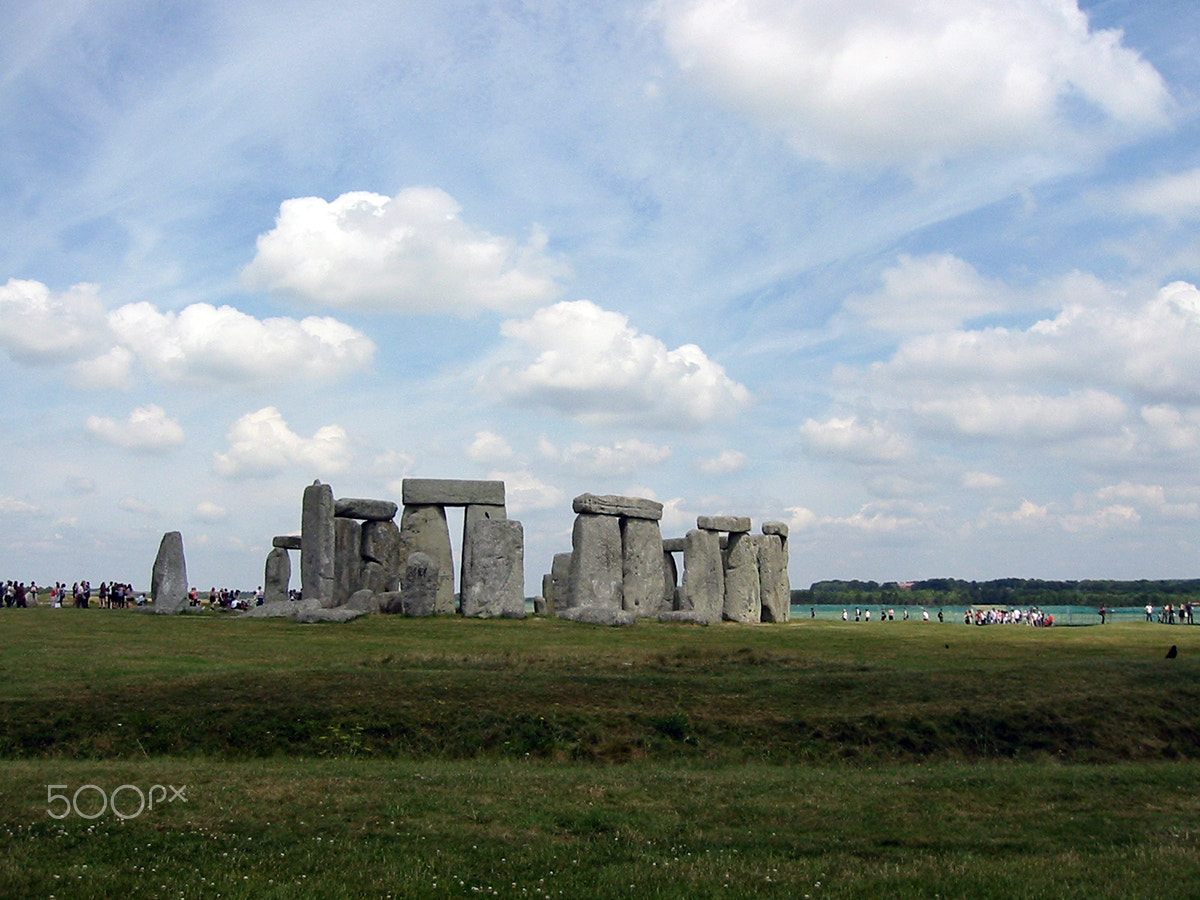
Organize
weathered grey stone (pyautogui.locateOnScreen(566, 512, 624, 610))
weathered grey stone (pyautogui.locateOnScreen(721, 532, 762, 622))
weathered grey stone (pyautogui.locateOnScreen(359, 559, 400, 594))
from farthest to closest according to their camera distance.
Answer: weathered grey stone (pyautogui.locateOnScreen(721, 532, 762, 622)), weathered grey stone (pyautogui.locateOnScreen(359, 559, 400, 594)), weathered grey stone (pyautogui.locateOnScreen(566, 512, 624, 610))

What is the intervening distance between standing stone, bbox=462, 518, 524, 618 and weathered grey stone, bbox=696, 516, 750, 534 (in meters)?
7.79

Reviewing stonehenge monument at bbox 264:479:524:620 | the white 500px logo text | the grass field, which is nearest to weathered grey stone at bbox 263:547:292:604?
stonehenge monument at bbox 264:479:524:620

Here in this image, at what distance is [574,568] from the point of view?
36594 mm

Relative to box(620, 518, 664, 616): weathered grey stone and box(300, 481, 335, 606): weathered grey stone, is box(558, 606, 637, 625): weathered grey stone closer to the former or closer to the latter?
box(620, 518, 664, 616): weathered grey stone

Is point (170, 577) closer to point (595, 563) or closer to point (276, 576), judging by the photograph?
point (276, 576)

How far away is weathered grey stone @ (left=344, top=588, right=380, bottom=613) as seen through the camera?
33.1m

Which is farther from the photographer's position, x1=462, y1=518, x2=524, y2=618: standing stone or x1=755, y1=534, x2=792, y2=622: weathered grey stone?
x1=755, y1=534, x2=792, y2=622: weathered grey stone

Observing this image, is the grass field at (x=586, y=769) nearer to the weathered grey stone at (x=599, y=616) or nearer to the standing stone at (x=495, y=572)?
the weathered grey stone at (x=599, y=616)

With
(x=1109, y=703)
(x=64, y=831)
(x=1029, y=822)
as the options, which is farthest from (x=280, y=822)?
(x=1109, y=703)

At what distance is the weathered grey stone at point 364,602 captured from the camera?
33062 mm

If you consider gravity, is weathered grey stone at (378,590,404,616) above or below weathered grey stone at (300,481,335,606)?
below

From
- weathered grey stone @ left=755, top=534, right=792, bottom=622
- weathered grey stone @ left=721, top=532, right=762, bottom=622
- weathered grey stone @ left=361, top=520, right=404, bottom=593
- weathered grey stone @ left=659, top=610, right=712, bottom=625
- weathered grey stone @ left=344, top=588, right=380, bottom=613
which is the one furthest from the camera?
weathered grey stone @ left=755, top=534, right=792, bottom=622

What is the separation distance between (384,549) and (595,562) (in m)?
7.38

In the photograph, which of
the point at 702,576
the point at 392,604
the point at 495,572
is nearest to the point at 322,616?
the point at 392,604
